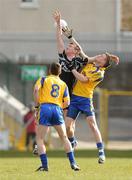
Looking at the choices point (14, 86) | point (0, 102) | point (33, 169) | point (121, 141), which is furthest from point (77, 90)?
point (14, 86)

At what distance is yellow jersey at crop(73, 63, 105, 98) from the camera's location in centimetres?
1856

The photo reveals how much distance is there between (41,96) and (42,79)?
30 cm

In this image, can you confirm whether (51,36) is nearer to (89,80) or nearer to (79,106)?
(79,106)

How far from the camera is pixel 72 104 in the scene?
1897 centimetres

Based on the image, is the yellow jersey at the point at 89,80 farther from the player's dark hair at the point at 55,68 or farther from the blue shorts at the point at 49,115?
the blue shorts at the point at 49,115

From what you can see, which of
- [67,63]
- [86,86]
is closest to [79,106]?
[86,86]

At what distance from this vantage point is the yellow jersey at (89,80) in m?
18.6

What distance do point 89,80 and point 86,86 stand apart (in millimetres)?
253

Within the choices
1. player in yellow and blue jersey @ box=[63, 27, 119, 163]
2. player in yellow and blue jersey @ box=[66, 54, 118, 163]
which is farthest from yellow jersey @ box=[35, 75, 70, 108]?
player in yellow and blue jersey @ box=[66, 54, 118, 163]

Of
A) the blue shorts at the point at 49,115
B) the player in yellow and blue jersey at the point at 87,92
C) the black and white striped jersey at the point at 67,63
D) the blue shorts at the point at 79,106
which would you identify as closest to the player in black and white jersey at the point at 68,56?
the black and white striped jersey at the point at 67,63

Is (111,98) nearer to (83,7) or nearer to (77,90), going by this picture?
(83,7)

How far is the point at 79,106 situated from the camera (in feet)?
62.2

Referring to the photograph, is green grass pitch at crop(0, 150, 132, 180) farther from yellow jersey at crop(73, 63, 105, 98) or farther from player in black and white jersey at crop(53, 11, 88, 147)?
yellow jersey at crop(73, 63, 105, 98)

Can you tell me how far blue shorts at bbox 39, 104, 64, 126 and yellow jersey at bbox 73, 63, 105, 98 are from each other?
2003 millimetres
